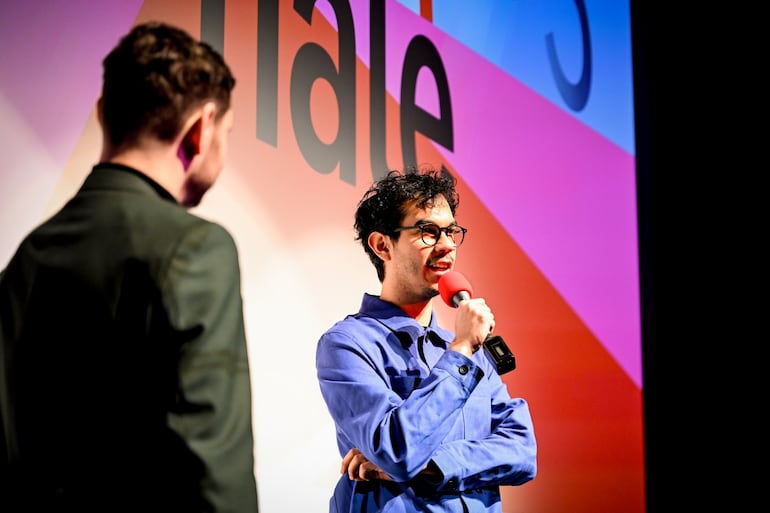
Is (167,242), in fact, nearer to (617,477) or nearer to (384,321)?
(384,321)

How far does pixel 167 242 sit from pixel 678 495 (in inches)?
135

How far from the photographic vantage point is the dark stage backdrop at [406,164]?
222cm

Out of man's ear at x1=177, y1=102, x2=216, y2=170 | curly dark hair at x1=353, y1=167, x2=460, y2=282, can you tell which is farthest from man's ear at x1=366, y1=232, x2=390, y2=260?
man's ear at x1=177, y1=102, x2=216, y2=170

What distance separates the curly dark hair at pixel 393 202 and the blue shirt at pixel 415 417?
0.27m

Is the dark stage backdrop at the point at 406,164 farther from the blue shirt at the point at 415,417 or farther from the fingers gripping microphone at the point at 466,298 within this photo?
the fingers gripping microphone at the point at 466,298

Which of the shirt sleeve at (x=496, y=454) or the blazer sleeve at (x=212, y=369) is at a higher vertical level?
the blazer sleeve at (x=212, y=369)

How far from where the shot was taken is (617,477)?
3621mm

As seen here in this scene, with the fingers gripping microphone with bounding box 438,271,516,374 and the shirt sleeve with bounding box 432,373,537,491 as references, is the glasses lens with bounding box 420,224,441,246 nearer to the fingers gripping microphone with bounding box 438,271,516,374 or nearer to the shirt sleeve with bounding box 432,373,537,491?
the fingers gripping microphone with bounding box 438,271,516,374

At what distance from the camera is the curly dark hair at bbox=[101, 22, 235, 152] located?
1.17m

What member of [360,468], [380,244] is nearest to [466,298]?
[380,244]

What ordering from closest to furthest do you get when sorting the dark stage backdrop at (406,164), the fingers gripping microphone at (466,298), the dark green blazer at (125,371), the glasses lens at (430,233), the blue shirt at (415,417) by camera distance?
the dark green blazer at (125,371) → the blue shirt at (415,417) → the fingers gripping microphone at (466,298) → the dark stage backdrop at (406,164) → the glasses lens at (430,233)

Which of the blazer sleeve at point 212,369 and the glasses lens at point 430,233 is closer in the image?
the blazer sleeve at point 212,369

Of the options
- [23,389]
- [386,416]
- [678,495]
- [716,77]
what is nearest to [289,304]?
[386,416]

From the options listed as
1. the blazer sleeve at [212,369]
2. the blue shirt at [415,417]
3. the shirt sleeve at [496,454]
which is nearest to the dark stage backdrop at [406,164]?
the blue shirt at [415,417]
